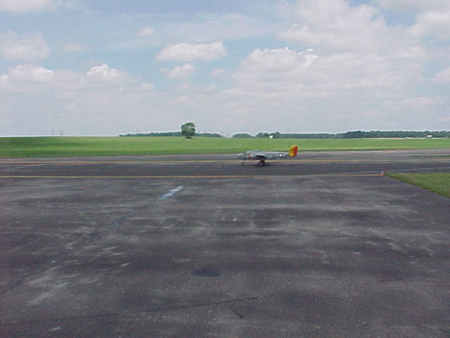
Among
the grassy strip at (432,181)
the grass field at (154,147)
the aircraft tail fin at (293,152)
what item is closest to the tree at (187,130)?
the grass field at (154,147)

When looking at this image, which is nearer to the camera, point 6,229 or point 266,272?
point 266,272

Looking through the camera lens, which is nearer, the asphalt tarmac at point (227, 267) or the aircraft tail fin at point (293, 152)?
the asphalt tarmac at point (227, 267)

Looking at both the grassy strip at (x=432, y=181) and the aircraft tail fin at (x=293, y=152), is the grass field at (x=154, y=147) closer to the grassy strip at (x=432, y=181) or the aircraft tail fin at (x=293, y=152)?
the aircraft tail fin at (x=293, y=152)

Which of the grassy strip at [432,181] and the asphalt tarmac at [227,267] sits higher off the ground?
the grassy strip at [432,181]

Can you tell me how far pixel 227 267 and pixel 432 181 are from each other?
1643 cm

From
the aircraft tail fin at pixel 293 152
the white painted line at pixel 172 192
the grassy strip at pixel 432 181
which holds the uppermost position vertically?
the aircraft tail fin at pixel 293 152

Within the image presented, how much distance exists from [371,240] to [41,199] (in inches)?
548

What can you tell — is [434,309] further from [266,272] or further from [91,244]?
[91,244]

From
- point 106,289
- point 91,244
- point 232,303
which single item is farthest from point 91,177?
point 232,303

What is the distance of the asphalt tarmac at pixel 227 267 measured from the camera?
497 centimetres

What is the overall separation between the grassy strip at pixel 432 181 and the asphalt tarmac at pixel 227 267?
159 centimetres

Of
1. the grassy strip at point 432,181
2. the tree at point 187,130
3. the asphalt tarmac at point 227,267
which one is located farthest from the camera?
the tree at point 187,130

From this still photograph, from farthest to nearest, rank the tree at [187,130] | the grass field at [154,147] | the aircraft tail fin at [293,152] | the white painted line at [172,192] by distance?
1. the tree at [187,130]
2. the grass field at [154,147]
3. the aircraft tail fin at [293,152]
4. the white painted line at [172,192]

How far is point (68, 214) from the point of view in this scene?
40.1 feet
